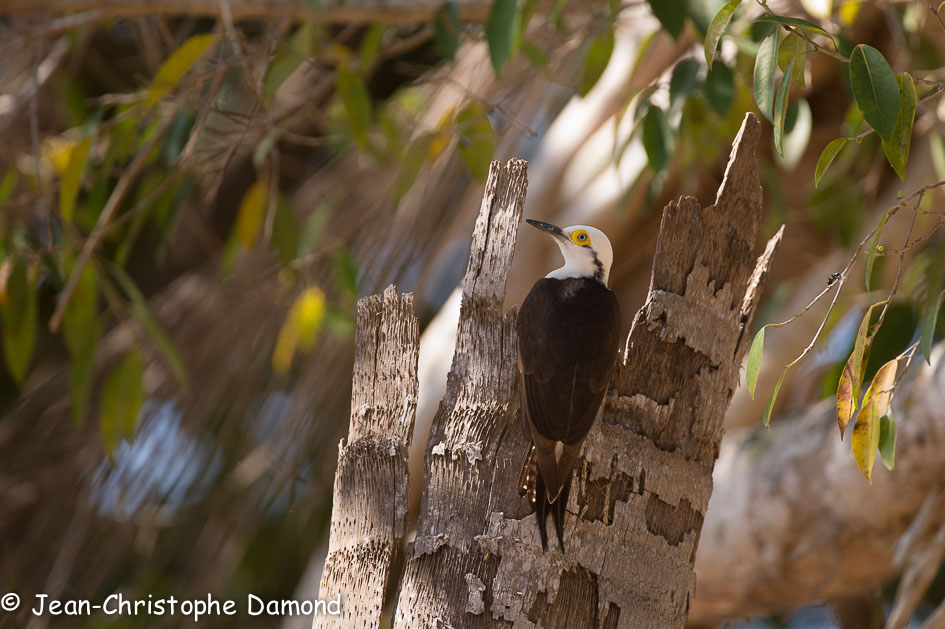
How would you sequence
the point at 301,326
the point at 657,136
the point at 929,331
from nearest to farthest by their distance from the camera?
the point at 929,331, the point at 657,136, the point at 301,326

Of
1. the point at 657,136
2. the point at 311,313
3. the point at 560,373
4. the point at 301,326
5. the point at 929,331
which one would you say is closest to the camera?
the point at 929,331

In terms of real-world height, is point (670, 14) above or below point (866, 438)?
above

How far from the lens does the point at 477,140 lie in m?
3.59

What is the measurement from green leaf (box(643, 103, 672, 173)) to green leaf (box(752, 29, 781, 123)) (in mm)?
1163

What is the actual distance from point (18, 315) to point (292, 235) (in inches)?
39.9

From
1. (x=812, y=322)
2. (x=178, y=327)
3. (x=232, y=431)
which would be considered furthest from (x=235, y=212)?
(x=812, y=322)

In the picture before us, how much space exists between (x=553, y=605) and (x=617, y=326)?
0.77 m

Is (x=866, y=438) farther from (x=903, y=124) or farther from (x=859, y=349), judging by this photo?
(x=903, y=124)

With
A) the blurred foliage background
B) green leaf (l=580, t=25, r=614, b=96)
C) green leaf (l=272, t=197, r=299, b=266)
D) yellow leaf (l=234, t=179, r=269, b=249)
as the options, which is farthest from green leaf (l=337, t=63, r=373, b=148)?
green leaf (l=580, t=25, r=614, b=96)

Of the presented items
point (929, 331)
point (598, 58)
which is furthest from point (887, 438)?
point (598, 58)

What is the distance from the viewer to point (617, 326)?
2.54 m

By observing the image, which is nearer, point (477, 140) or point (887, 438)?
point (887, 438)

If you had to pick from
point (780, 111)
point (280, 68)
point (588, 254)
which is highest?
point (280, 68)

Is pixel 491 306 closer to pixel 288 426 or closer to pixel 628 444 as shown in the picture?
pixel 628 444
